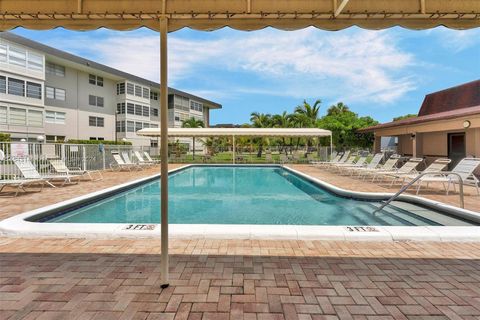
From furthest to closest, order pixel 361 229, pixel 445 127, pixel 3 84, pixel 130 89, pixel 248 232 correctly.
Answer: pixel 130 89 < pixel 3 84 < pixel 445 127 < pixel 361 229 < pixel 248 232

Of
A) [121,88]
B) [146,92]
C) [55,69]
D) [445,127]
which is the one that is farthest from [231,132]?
[146,92]

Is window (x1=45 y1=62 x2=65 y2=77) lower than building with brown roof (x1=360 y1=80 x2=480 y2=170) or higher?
higher

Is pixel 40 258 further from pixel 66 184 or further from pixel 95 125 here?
pixel 95 125

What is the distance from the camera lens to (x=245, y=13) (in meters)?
2.82

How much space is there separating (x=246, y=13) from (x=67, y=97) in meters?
28.1

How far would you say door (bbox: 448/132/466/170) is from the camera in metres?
13.8

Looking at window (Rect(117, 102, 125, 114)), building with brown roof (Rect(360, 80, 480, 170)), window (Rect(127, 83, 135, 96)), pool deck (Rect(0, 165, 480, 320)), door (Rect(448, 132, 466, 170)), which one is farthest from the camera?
window (Rect(127, 83, 135, 96))

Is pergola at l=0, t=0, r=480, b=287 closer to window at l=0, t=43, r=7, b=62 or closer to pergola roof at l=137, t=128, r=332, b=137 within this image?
pergola roof at l=137, t=128, r=332, b=137

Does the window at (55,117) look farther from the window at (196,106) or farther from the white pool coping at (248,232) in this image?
the white pool coping at (248,232)

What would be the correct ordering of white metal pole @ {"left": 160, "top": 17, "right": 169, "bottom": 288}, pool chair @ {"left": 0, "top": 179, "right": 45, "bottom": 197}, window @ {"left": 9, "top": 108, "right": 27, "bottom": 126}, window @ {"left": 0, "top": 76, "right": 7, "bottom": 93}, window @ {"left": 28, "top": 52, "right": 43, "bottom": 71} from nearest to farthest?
white metal pole @ {"left": 160, "top": 17, "right": 169, "bottom": 288}, pool chair @ {"left": 0, "top": 179, "right": 45, "bottom": 197}, window @ {"left": 0, "top": 76, "right": 7, "bottom": 93}, window @ {"left": 9, "top": 108, "right": 27, "bottom": 126}, window @ {"left": 28, "top": 52, "right": 43, "bottom": 71}

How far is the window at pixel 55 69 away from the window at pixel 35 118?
3801mm

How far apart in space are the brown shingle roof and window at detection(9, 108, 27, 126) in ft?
88.4

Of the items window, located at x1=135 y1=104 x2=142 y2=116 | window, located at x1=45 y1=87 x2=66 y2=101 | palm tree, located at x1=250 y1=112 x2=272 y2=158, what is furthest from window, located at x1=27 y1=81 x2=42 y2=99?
palm tree, located at x1=250 y1=112 x2=272 y2=158

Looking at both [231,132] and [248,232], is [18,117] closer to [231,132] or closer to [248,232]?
[231,132]
